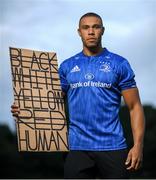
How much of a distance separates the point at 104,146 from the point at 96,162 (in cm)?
14

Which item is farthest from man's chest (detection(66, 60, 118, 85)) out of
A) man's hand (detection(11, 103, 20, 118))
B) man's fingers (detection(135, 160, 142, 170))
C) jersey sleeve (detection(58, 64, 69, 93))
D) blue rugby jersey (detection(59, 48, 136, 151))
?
man's fingers (detection(135, 160, 142, 170))

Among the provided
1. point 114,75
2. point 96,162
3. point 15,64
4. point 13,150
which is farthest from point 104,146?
point 13,150

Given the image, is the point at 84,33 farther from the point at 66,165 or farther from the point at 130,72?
the point at 66,165

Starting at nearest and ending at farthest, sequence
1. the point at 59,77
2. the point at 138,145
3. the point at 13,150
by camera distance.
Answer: the point at 138,145 → the point at 59,77 → the point at 13,150

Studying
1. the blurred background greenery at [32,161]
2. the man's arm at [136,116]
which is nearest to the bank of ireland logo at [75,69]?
the man's arm at [136,116]

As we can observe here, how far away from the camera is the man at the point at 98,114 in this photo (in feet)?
18.7

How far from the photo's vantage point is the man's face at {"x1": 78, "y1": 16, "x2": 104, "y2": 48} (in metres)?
5.74

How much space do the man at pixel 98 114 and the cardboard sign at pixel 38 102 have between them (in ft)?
0.56

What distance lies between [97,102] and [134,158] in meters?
0.50

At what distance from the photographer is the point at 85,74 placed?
5762 mm

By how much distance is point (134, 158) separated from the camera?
563 cm

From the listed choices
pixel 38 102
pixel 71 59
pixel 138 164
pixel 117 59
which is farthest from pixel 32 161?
pixel 138 164

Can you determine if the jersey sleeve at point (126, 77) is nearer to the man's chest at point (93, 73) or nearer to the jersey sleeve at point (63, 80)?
the man's chest at point (93, 73)

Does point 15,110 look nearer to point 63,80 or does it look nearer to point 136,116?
point 63,80
